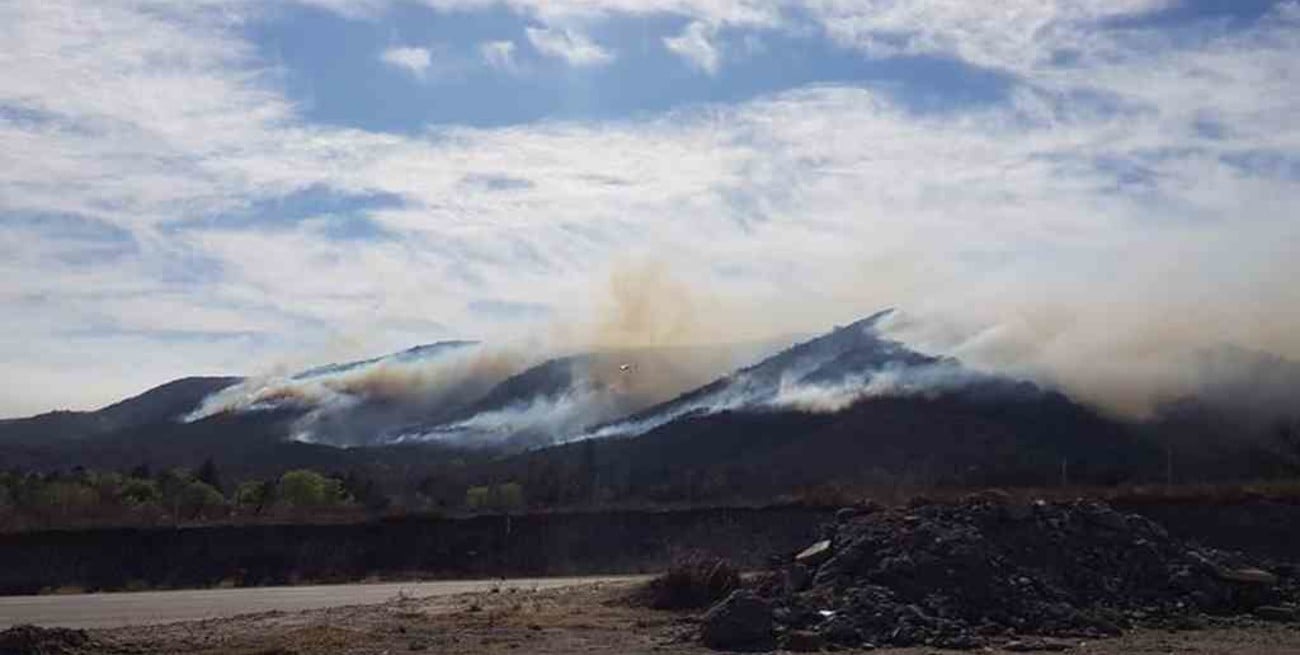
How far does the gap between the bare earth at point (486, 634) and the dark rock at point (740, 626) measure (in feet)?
1.66

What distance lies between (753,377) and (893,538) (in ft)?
479

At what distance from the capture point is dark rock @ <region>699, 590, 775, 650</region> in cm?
3020

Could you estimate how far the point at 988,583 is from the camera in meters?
34.0

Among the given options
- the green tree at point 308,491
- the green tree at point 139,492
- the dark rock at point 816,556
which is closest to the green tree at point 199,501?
the green tree at point 139,492

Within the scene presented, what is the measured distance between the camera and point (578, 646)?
3066 centimetres

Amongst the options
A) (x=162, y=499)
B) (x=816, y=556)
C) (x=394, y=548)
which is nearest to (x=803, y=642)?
(x=816, y=556)

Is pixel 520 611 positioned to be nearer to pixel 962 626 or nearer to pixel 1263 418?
pixel 962 626

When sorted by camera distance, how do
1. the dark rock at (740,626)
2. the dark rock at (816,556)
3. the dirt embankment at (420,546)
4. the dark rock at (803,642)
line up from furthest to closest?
the dirt embankment at (420,546) → the dark rock at (816,556) → the dark rock at (740,626) → the dark rock at (803,642)

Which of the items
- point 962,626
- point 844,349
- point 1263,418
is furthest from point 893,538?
point 844,349

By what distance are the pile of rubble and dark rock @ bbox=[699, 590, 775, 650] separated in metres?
0.03

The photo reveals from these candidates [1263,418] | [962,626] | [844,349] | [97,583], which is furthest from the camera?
[844,349]

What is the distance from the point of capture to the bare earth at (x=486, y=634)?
2978 centimetres

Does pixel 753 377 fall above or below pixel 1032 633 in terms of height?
above

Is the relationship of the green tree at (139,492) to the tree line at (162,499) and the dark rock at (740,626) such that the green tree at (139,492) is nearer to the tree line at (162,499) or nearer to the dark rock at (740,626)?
the tree line at (162,499)
